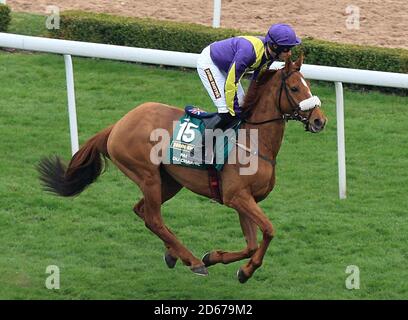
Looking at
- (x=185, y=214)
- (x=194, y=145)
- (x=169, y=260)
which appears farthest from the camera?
(x=185, y=214)

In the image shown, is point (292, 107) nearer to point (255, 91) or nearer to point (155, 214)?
point (255, 91)

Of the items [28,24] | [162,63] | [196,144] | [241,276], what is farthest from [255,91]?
[28,24]

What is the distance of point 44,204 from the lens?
9359 mm

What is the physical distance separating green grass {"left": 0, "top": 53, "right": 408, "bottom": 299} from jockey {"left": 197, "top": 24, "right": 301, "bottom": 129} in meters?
1.06

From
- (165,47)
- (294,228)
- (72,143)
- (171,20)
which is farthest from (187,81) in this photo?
(294,228)

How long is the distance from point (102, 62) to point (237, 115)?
4.19 m

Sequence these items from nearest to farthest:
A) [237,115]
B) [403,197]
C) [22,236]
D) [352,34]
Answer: [237,115]
[22,236]
[403,197]
[352,34]

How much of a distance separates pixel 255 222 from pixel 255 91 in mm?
824

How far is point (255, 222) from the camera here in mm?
7953

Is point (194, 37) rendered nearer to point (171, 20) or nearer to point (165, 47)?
point (165, 47)

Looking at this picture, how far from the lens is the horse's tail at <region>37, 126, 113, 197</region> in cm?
873

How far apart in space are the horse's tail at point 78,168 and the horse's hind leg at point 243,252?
107 cm

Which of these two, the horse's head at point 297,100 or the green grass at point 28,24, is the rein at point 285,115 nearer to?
the horse's head at point 297,100

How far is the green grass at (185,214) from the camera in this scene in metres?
8.17
